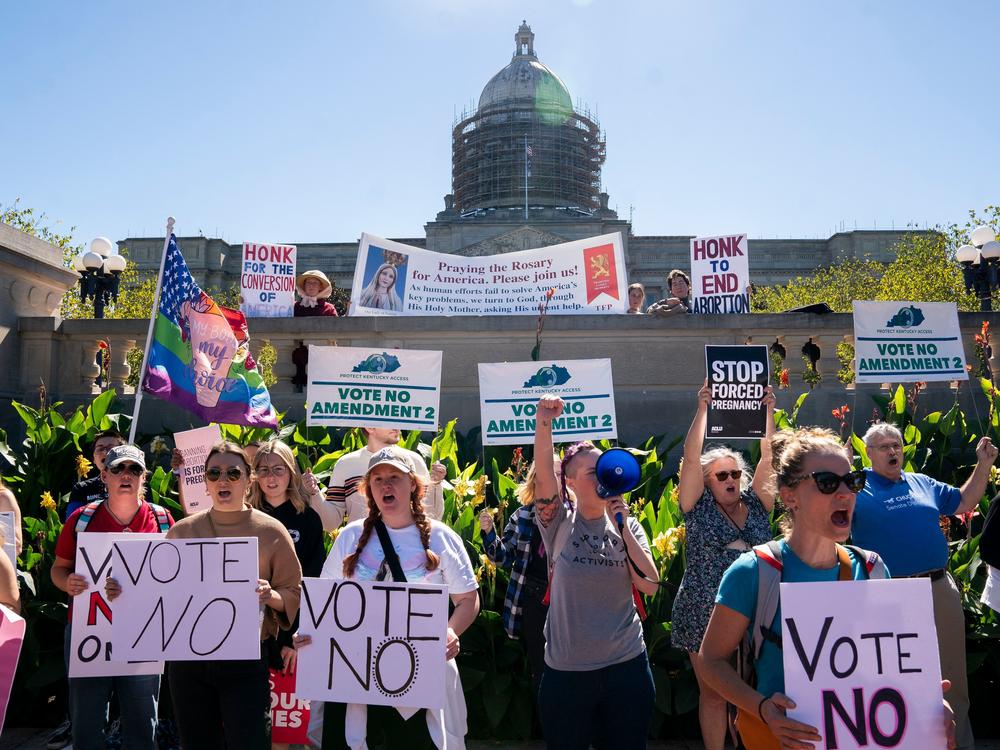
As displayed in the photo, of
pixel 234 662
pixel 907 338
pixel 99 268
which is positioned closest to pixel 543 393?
pixel 907 338

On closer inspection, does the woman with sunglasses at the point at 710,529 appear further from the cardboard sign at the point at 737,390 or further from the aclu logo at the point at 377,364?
the aclu logo at the point at 377,364

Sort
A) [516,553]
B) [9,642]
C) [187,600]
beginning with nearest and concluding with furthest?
[9,642] < [187,600] < [516,553]

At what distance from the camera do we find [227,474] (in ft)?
13.0

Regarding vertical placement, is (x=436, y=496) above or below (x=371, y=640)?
above

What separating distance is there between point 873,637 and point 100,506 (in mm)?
3553

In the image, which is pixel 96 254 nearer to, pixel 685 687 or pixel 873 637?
pixel 685 687

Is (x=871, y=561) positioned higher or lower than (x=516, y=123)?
lower

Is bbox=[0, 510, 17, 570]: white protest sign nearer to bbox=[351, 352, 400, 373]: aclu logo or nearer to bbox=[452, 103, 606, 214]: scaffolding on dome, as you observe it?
bbox=[351, 352, 400, 373]: aclu logo

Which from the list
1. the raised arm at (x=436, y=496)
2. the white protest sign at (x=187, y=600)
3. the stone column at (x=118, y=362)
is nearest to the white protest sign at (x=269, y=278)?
the stone column at (x=118, y=362)

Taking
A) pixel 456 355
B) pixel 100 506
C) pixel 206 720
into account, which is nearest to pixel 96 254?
pixel 456 355

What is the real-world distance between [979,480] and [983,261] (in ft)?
34.3

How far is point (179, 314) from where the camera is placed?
6.82m

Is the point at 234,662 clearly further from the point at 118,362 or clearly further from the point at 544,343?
the point at 118,362

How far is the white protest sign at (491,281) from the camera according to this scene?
10.5 metres
